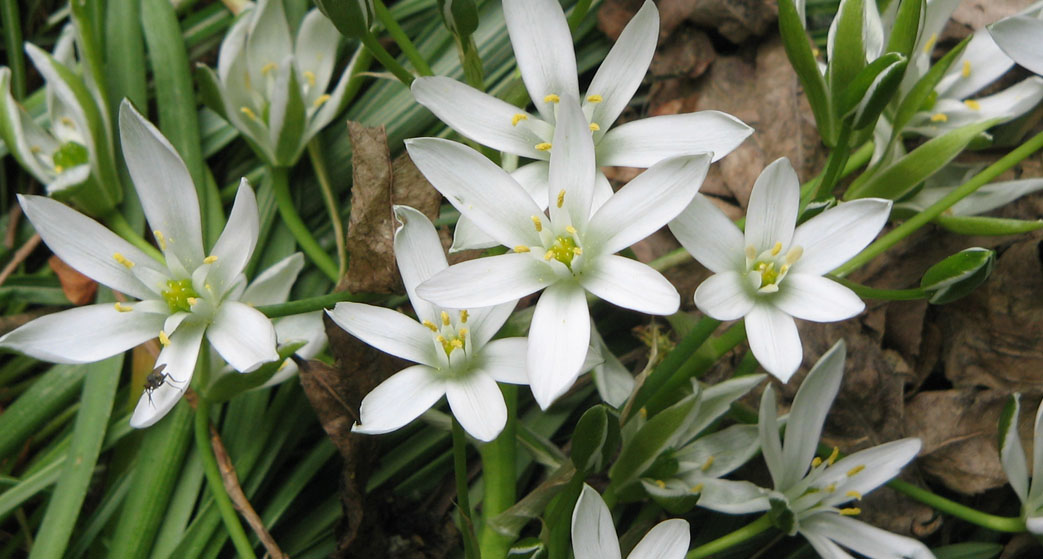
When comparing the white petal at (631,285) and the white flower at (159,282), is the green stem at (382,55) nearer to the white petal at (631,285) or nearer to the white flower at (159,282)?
the white flower at (159,282)

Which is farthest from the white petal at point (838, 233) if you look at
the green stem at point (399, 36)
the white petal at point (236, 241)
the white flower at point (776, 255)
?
the white petal at point (236, 241)

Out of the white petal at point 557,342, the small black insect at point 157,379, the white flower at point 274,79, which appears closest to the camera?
the white petal at point 557,342

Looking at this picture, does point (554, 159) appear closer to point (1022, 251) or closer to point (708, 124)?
point (708, 124)

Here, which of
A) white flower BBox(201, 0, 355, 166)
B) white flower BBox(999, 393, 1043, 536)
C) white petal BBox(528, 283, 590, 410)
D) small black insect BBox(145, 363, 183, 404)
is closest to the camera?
white petal BBox(528, 283, 590, 410)

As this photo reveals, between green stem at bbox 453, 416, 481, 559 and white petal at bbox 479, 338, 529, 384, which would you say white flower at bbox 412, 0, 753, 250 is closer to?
white petal at bbox 479, 338, 529, 384

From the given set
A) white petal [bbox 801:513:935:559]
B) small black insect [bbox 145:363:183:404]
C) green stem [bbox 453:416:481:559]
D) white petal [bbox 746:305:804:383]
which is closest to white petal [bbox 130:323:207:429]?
small black insect [bbox 145:363:183:404]

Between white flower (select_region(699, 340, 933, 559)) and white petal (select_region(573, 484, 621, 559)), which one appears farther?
white flower (select_region(699, 340, 933, 559))

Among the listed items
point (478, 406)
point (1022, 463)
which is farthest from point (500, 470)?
point (1022, 463)
